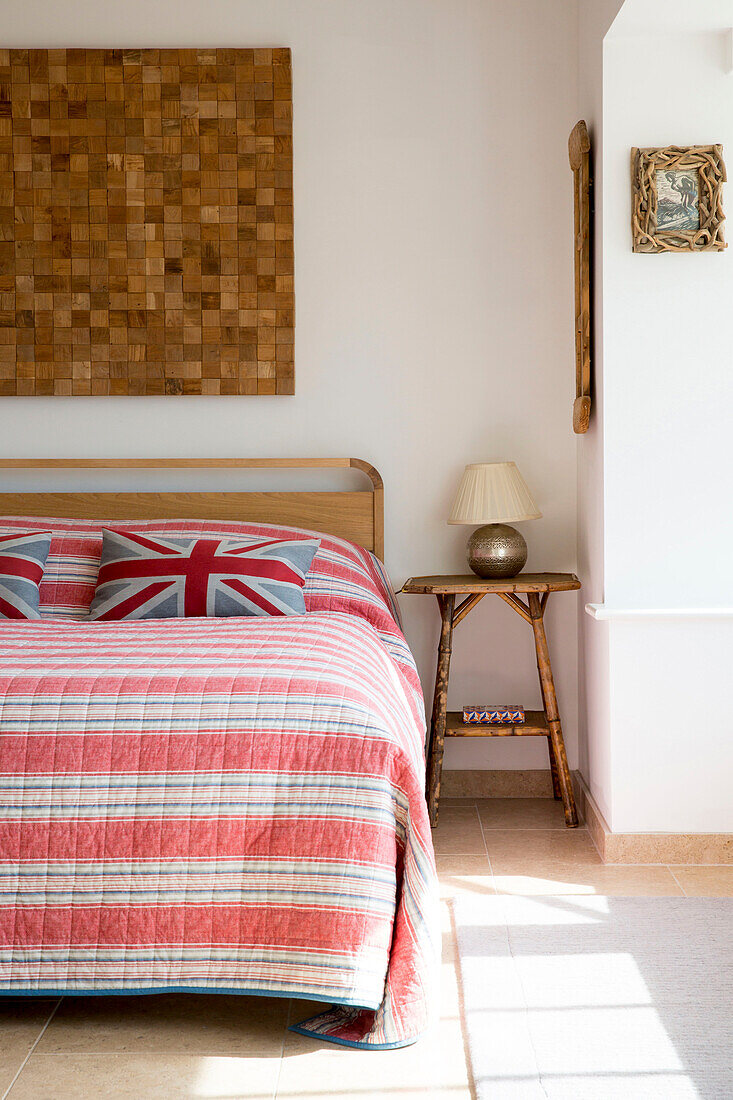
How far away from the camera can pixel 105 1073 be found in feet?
5.58

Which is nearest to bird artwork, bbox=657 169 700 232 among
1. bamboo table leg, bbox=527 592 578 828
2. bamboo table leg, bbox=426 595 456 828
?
bamboo table leg, bbox=527 592 578 828

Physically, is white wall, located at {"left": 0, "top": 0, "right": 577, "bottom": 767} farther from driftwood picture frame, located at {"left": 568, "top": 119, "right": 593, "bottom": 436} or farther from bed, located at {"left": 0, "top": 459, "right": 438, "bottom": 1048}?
bed, located at {"left": 0, "top": 459, "right": 438, "bottom": 1048}

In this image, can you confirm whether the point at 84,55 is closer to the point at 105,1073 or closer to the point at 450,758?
the point at 450,758

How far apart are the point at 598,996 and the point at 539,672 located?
1273 millimetres

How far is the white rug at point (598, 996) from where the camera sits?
65.5 inches

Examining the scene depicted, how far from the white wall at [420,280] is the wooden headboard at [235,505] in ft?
0.29

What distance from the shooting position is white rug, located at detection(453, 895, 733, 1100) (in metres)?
1.66

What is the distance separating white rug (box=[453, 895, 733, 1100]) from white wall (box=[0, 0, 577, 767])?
106 cm

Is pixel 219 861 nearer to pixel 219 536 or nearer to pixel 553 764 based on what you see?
pixel 219 536

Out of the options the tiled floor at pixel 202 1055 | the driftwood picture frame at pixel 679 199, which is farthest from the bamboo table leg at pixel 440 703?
the driftwood picture frame at pixel 679 199

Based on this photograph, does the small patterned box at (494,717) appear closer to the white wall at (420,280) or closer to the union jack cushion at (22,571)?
the white wall at (420,280)

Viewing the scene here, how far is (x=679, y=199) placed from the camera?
2.67m

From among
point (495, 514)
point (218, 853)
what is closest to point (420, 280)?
point (495, 514)

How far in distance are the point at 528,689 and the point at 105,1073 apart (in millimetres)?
1984
